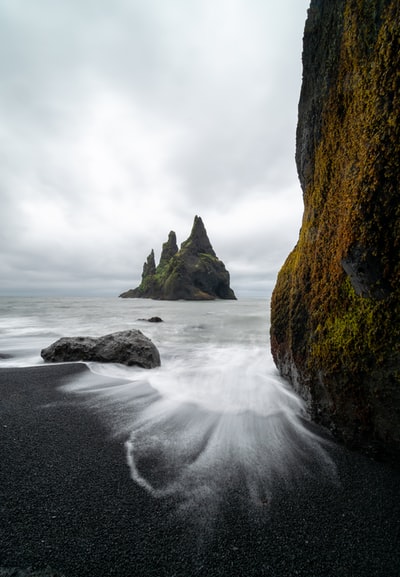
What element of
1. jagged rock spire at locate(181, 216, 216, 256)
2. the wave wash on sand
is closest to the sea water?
the wave wash on sand

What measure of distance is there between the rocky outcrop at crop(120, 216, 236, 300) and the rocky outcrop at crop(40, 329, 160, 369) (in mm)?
72408

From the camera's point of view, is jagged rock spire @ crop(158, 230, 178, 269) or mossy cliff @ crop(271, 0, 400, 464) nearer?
mossy cliff @ crop(271, 0, 400, 464)

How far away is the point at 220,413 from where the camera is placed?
3926 mm

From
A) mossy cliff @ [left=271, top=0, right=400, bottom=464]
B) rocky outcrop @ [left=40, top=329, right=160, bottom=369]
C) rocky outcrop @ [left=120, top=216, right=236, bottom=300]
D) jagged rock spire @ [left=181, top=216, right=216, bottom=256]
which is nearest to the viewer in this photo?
mossy cliff @ [left=271, top=0, right=400, bottom=464]

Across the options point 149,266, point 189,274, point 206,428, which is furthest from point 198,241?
point 206,428

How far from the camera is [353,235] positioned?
2.52 metres

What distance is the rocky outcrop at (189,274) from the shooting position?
80.7 metres

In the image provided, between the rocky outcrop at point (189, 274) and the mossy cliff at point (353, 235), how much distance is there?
75.7m

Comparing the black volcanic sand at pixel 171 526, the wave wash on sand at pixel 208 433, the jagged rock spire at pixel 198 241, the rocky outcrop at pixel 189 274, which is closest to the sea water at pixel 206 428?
the wave wash on sand at pixel 208 433

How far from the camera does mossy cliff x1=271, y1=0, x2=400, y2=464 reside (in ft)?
7.42

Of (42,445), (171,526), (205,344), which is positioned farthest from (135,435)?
(205,344)

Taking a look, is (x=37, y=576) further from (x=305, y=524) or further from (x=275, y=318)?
(x=275, y=318)

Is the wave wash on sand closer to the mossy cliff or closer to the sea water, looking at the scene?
the sea water

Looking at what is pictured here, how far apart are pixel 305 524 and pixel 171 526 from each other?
1.00 metres
